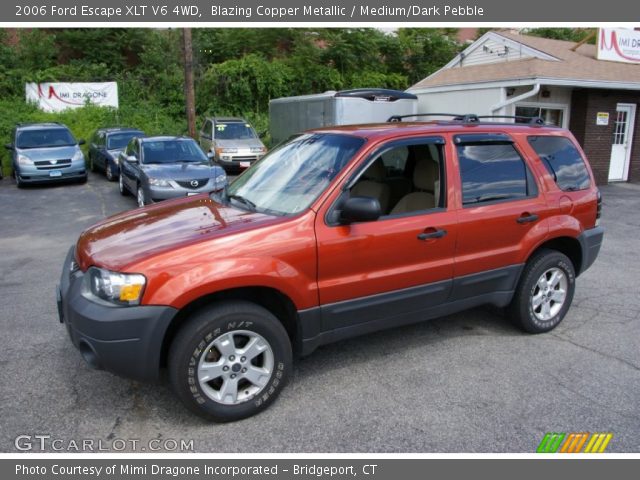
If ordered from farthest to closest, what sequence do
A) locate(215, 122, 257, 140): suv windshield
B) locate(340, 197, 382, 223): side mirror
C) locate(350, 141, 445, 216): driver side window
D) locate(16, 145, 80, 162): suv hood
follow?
1. locate(215, 122, 257, 140): suv windshield
2. locate(16, 145, 80, 162): suv hood
3. locate(350, 141, 445, 216): driver side window
4. locate(340, 197, 382, 223): side mirror

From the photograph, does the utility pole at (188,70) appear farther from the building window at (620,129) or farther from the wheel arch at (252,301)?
the wheel arch at (252,301)

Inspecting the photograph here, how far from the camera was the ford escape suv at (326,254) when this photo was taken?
3.14 meters

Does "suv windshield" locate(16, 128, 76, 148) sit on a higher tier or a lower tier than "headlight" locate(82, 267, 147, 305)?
higher

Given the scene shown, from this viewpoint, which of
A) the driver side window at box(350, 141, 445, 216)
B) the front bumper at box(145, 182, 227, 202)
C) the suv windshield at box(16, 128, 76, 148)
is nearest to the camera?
the driver side window at box(350, 141, 445, 216)

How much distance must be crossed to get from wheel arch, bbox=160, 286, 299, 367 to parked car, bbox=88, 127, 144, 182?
12739 mm

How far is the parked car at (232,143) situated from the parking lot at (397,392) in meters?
11.3

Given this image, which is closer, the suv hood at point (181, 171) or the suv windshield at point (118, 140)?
the suv hood at point (181, 171)

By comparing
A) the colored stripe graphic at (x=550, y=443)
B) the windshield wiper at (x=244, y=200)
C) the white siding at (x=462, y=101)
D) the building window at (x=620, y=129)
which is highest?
the white siding at (x=462, y=101)

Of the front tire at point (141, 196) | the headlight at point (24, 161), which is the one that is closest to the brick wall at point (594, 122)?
the front tire at point (141, 196)

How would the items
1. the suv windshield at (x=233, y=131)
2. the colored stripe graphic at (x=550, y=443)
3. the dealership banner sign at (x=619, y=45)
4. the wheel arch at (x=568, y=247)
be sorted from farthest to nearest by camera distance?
the suv windshield at (x=233, y=131) → the dealership banner sign at (x=619, y=45) → the wheel arch at (x=568, y=247) → the colored stripe graphic at (x=550, y=443)

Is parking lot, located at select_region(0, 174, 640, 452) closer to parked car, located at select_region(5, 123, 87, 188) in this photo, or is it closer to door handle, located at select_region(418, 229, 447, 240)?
door handle, located at select_region(418, 229, 447, 240)

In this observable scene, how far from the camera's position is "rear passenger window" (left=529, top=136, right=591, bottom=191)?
463cm

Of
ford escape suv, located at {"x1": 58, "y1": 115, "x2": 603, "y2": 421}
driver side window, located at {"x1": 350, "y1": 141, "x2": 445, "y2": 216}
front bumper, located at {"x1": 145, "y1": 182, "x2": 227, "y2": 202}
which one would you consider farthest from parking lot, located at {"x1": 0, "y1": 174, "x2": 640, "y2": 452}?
front bumper, located at {"x1": 145, "y1": 182, "x2": 227, "y2": 202}

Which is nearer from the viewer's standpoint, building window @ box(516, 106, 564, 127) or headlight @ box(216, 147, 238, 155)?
building window @ box(516, 106, 564, 127)
